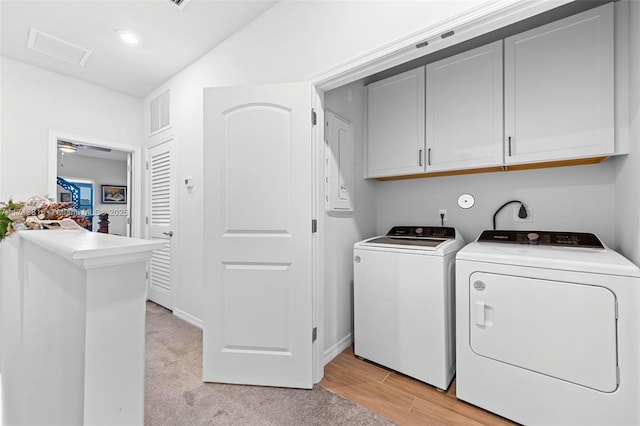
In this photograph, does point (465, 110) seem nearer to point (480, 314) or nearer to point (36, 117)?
point (480, 314)

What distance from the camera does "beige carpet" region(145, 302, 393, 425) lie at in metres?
1.52

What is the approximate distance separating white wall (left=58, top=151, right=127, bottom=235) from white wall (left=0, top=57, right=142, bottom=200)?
3798 millimetres

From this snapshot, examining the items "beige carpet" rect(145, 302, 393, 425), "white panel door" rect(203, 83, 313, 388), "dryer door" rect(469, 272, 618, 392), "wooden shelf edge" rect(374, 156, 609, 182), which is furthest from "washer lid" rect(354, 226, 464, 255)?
"beige carpet" rect(145, 302, 393, 425)

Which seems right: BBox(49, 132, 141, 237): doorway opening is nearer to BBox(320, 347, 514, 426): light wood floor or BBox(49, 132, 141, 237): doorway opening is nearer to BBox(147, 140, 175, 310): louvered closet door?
BBox(147, 140, 175, 310): louvered closet door

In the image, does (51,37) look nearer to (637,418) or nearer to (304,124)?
(304,124)

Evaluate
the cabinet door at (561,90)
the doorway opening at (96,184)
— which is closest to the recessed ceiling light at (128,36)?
the cabinet door at (561,90)

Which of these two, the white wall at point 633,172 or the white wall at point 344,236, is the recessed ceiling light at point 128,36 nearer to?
the white wall at point 344,236

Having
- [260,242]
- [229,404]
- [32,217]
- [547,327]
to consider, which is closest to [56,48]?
[32,217]

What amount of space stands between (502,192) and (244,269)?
6.47 feet

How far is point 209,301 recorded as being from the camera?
6.20 feet

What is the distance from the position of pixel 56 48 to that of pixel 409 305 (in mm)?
3896

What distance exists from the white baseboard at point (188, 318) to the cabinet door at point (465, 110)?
259cm

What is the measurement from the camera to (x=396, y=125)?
91.7 inches

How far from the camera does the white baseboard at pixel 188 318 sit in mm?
2751
